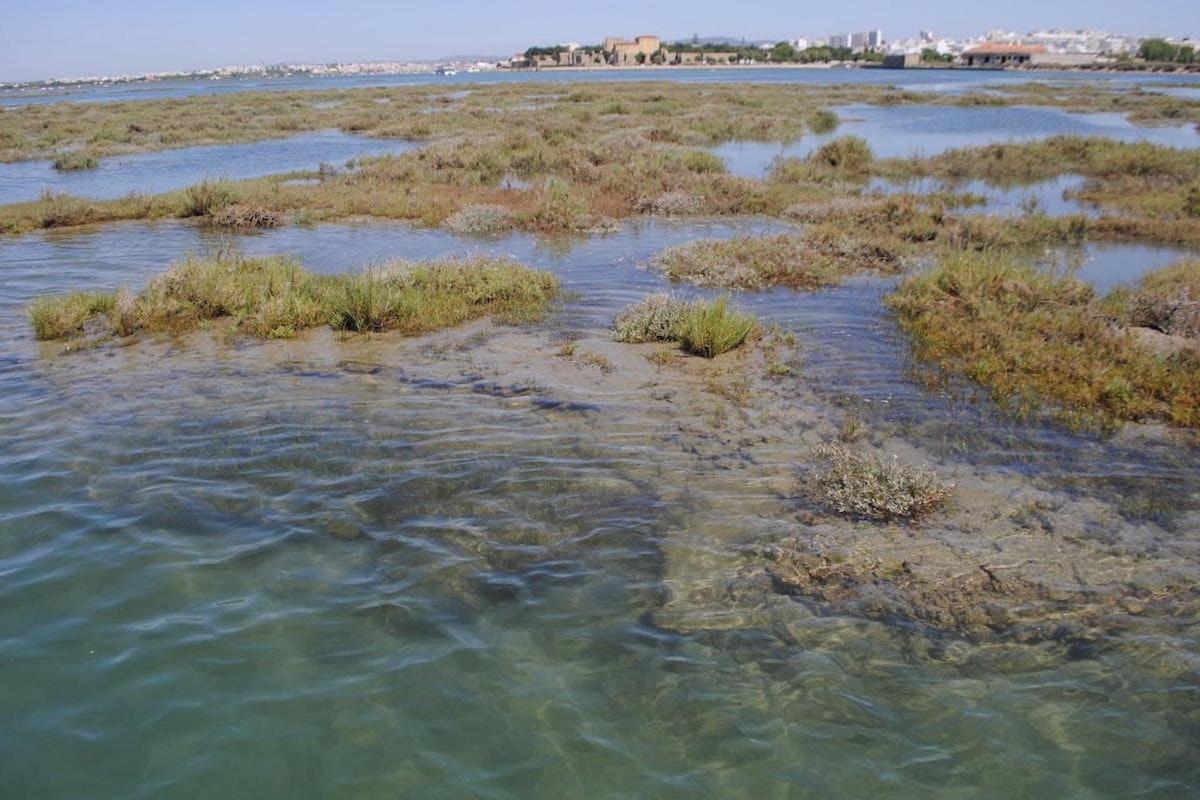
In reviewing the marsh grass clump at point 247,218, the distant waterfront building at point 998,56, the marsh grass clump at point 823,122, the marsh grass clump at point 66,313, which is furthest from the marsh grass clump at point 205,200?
the distant waterfront building at point 998,56

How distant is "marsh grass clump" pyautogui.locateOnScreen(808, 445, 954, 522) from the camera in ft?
23.5

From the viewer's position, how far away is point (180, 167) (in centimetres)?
3394

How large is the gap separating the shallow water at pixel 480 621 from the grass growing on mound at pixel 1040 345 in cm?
95

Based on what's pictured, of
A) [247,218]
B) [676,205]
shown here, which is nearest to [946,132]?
[676,205]

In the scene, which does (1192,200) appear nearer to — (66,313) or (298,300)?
(298,300)

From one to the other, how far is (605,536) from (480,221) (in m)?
15.8

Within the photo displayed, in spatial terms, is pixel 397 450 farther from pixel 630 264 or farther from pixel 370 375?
pixel 630 264

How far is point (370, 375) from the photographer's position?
1084 centimetres

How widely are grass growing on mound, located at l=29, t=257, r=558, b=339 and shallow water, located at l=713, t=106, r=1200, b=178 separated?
16518 mm

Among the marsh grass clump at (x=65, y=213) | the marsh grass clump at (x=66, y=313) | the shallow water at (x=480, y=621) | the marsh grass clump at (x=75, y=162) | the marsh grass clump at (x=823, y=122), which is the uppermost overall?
the marsh grass clump at (x=823, y=122)

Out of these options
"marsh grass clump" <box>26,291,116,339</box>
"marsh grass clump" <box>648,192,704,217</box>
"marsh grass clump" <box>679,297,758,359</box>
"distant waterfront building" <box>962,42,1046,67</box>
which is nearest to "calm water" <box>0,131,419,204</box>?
"marsh grass clump" <box>26,291,116,339</box>

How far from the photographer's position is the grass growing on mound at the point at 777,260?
15.4m

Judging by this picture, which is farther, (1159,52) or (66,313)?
(1159,52)

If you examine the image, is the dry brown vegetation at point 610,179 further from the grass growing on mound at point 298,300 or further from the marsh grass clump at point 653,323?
the marsh grass clump at point 653,323
